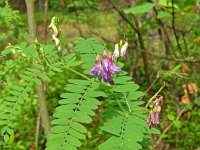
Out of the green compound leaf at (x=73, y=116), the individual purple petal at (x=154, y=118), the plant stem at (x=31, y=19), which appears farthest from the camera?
the plant stem at (x=31, y=19)

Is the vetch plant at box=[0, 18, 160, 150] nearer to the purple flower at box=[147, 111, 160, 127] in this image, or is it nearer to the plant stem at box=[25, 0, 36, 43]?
the purple flower at box=[147, 111, 160, 127]

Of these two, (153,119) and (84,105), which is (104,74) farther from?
(153,119)

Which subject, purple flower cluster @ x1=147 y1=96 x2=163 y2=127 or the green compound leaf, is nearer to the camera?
the green compound leaf

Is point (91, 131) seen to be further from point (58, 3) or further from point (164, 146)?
point (58, 3)

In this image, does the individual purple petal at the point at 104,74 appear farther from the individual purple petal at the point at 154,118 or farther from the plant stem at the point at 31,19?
the plant stem at the point at 31,19

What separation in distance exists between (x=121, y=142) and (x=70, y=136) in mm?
168

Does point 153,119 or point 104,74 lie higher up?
point 104,74

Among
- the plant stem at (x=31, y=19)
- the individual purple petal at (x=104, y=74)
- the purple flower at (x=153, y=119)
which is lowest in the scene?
the purple flower at (x=153, y=119)

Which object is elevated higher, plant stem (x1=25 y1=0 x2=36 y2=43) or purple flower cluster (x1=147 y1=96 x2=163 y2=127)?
plant stem (x1=25 y1=0 x2=36 y2=43)

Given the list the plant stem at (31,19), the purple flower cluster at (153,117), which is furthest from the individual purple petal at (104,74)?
the plant stem at (31,19)

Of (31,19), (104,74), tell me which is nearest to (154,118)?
(104,74)

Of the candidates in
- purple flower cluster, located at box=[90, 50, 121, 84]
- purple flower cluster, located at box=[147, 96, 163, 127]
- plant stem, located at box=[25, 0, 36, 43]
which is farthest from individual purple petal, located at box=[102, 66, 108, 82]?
plant stem, located at box=[25, 0, 36, 43]

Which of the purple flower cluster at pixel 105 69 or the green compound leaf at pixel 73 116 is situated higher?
the purple flower cluster at pixel 105 69

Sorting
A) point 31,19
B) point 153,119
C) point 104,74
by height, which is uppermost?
point 31,19
